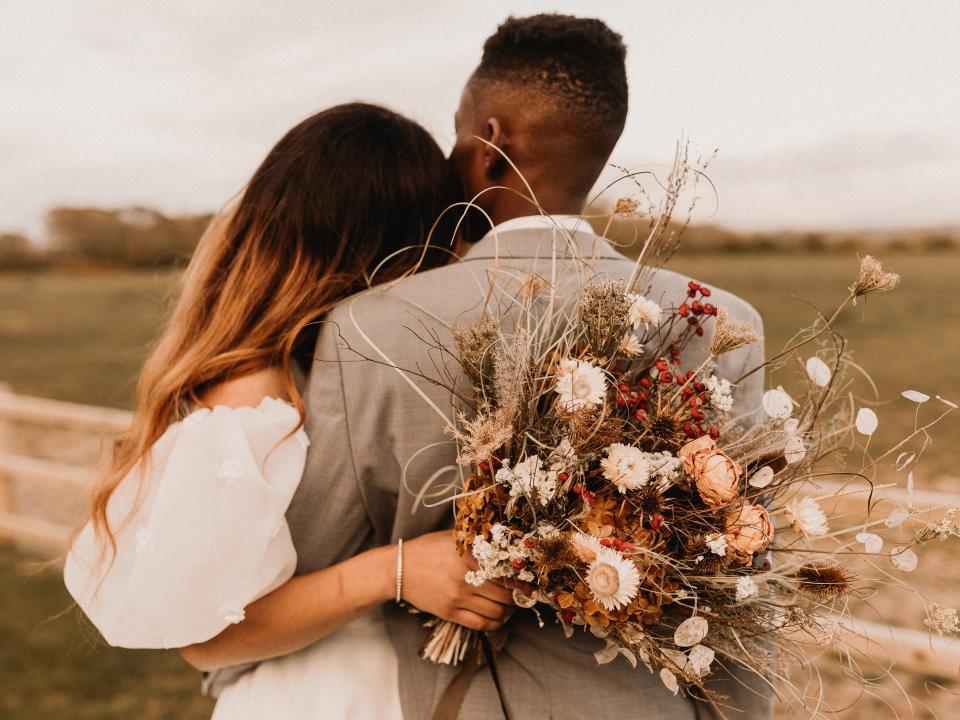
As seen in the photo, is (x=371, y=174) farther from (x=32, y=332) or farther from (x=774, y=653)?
(x=32, y=332)

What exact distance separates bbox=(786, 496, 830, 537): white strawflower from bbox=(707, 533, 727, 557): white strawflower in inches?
5.8

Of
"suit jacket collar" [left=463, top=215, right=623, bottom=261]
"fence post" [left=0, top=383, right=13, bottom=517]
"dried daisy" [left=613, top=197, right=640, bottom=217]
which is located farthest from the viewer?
"fence post" [left=0, top=383, right=13, bottom=517]

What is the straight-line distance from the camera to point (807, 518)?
4.06 ft

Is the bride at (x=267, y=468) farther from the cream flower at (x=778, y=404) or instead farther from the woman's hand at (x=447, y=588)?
the cream flower at (x=778, y=404)

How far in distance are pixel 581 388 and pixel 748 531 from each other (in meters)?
0.36

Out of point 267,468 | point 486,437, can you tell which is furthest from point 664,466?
point 267,468

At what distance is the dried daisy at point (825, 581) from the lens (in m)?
1.28

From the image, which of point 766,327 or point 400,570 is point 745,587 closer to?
point 400,570

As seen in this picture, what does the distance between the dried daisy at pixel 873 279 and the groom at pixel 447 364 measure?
364 millimetres

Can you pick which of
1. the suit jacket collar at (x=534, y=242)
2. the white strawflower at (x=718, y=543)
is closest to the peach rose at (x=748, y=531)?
the white strawflower at (x=718, y=543)

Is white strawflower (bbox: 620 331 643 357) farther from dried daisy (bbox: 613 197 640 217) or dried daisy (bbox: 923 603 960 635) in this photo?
dried daisy (bbox: 923 603 960 635)

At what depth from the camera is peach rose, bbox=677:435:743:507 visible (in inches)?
45.3

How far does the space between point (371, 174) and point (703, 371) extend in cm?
94

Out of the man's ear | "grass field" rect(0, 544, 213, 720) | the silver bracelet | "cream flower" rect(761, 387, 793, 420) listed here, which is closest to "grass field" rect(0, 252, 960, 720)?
"grass field" rect(0, 544, 213, 720)
